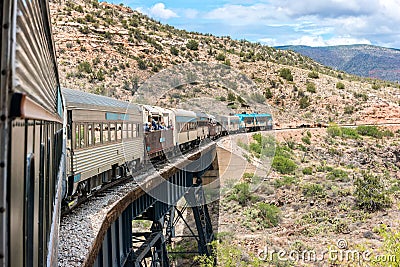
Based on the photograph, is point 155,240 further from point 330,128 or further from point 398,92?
point 398,92

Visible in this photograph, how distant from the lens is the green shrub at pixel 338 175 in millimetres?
35684

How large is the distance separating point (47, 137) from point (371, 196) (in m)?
27.2

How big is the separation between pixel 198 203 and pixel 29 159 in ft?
84.4

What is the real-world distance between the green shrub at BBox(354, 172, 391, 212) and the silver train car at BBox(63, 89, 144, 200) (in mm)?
15393

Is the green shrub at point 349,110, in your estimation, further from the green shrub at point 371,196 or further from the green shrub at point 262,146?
the green shrub at point 371,196

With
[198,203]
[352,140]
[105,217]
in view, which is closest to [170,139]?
[198,203]

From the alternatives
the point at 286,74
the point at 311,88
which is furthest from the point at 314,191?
the point at 286,74

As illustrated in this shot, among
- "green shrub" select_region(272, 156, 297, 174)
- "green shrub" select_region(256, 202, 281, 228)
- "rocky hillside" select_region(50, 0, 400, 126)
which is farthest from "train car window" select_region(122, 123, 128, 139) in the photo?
"rocky hillside" select_region(50, 0, 400, 126)

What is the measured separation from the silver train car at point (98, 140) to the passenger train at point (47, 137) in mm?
22

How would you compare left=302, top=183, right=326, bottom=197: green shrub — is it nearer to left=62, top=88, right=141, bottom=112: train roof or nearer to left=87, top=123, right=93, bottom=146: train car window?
left=62, top=88, right=141, bottom=112: train roof

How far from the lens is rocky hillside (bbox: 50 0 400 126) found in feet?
193

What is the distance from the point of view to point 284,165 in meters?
38.5

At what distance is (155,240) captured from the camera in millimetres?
15797

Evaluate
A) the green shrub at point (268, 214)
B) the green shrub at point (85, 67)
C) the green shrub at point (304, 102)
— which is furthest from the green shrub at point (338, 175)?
the green shrub at point (85, 67)
